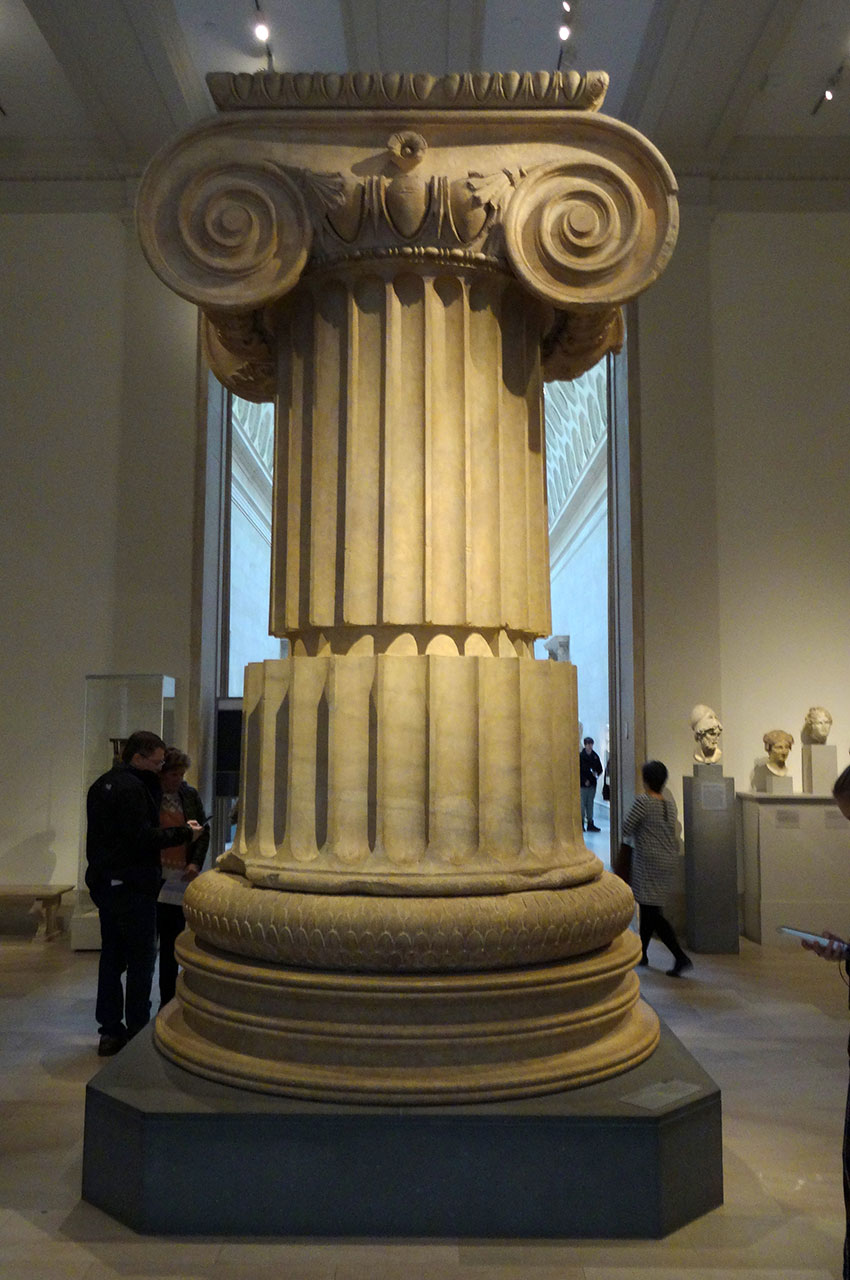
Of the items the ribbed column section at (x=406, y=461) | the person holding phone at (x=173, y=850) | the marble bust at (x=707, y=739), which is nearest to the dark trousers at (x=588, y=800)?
the marble bust at (x=707, y=739)

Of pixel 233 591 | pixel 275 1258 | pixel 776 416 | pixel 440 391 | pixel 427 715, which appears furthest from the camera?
pixel 233 591

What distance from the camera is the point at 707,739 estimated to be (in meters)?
8.79

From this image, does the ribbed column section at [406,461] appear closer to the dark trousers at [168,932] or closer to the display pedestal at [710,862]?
the dark trousers at [168,932]

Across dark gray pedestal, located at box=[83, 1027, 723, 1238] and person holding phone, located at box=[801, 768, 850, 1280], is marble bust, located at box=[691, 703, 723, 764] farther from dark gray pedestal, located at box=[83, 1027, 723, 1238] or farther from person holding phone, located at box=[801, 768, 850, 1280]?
person holding phone, located at box=[801, 768, 850, 1280]

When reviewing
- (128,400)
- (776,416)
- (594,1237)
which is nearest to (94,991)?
(594,1237)

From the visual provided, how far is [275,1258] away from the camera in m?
2.84

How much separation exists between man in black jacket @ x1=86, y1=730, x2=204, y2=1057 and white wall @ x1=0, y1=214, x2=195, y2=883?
4476 millimetres

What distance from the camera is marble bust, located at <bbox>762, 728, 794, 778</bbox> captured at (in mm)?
9141

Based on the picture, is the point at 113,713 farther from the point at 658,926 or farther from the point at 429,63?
the point at 429,63

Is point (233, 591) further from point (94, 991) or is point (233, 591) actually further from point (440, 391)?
point (440, 391)

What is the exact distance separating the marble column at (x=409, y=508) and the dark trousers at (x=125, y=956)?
1705 millimetres

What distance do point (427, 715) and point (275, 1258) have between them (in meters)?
1.63

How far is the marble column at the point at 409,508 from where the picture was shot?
3314 mm

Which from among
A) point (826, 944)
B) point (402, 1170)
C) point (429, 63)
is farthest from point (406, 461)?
point (429, 63)
